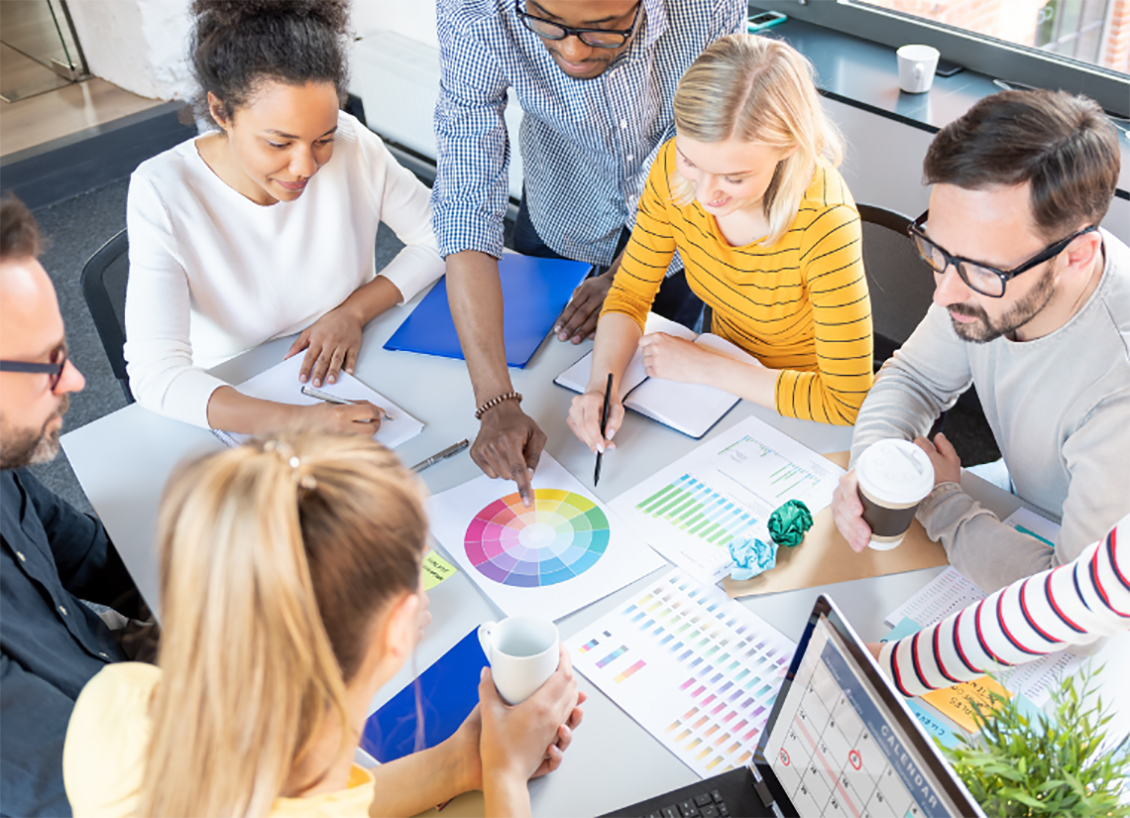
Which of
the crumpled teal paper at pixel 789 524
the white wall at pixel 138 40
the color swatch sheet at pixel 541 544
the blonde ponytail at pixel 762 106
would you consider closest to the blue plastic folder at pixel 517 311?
the color swatch sheet at pixel 541 544

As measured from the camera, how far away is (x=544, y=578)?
1266 mm

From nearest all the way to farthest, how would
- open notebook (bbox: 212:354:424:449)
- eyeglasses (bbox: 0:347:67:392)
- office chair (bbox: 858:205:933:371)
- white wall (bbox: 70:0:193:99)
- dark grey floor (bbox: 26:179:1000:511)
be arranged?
eyeglasses (bbox: 0:347:67:392), open notebook (bbox: 212:354:424:449), office chair (bbox: 858:205:933:371), dark grey floor (bbox: 26:179:1000:511), white wall (bbox: 70:0:193:99)

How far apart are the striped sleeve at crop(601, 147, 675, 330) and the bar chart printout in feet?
3.00

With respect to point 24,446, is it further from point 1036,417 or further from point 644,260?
point 1036,417

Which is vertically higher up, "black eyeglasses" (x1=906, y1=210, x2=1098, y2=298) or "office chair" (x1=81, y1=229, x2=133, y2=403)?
"black eyeglasses" (x1=906, y1=210, x2=1098, y2=298)

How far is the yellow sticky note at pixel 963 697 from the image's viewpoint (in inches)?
41.8

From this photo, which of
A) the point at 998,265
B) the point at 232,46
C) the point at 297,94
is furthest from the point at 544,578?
the point at 232,46

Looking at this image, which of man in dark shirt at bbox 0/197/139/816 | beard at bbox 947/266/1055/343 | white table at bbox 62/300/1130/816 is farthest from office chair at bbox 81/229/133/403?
beard at bbox 947/266/1055/343

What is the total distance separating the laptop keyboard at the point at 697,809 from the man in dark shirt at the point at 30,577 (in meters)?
0.67

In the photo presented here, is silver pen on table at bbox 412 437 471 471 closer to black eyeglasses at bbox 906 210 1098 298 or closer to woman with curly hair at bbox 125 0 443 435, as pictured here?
woman with curly hair at bbox 125 0 443 435

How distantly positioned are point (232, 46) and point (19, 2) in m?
3.89

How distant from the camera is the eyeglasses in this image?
3.44 ft

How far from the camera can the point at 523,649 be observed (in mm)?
1041

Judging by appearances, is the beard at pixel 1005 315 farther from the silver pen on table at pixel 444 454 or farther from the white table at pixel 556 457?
the silver pen on table at pixel 444 454
